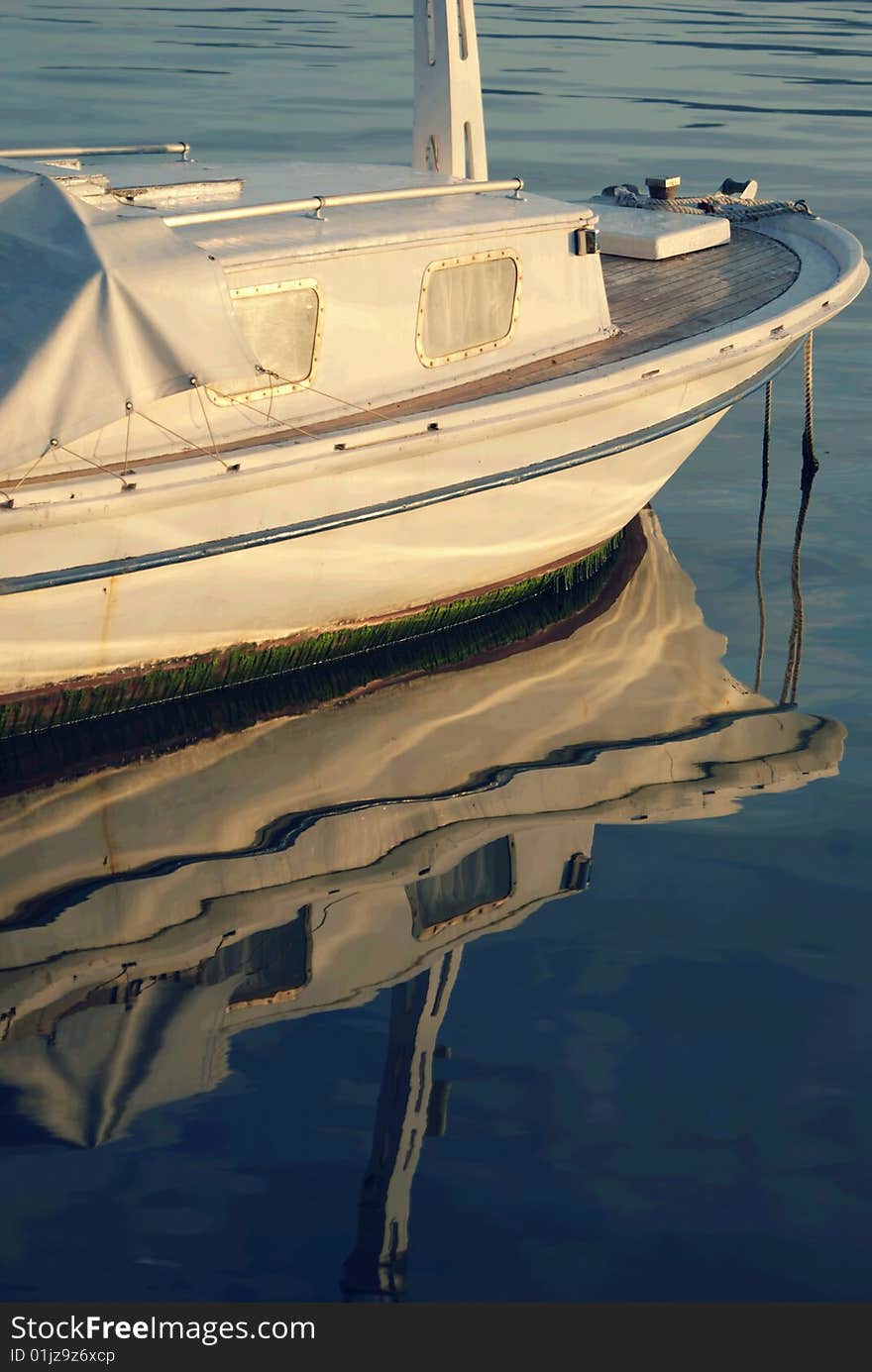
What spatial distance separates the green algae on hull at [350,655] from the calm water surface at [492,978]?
352mm

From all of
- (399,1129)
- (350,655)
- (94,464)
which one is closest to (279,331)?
(94,464)

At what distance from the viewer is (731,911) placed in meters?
8.84

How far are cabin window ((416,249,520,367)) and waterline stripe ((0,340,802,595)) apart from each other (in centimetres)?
101

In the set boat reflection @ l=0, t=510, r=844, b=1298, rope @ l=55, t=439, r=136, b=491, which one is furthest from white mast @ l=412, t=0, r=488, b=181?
rope @ l=55, t=439, r=136, b=491

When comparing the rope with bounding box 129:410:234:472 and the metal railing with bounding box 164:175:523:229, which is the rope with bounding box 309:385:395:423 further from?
the metal railing with bounding box 164:175:523:229

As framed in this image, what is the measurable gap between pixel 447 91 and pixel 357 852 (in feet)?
23.7

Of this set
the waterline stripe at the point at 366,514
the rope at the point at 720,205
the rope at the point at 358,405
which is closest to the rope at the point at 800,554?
the waterline stripe at the point at 366,514

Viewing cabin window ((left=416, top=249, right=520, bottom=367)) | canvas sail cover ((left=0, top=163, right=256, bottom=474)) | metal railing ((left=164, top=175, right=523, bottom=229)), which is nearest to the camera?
canvas sail cover ((left=0, top=163, right=256, bottom=474))

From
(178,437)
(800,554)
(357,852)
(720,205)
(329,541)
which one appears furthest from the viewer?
(720,205)

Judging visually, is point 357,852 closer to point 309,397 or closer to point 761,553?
point 309,397

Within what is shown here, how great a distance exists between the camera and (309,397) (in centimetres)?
1105

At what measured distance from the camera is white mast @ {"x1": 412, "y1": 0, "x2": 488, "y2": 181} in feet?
44.4

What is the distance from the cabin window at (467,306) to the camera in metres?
11.7

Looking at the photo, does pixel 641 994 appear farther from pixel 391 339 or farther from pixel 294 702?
pixel 391 339
